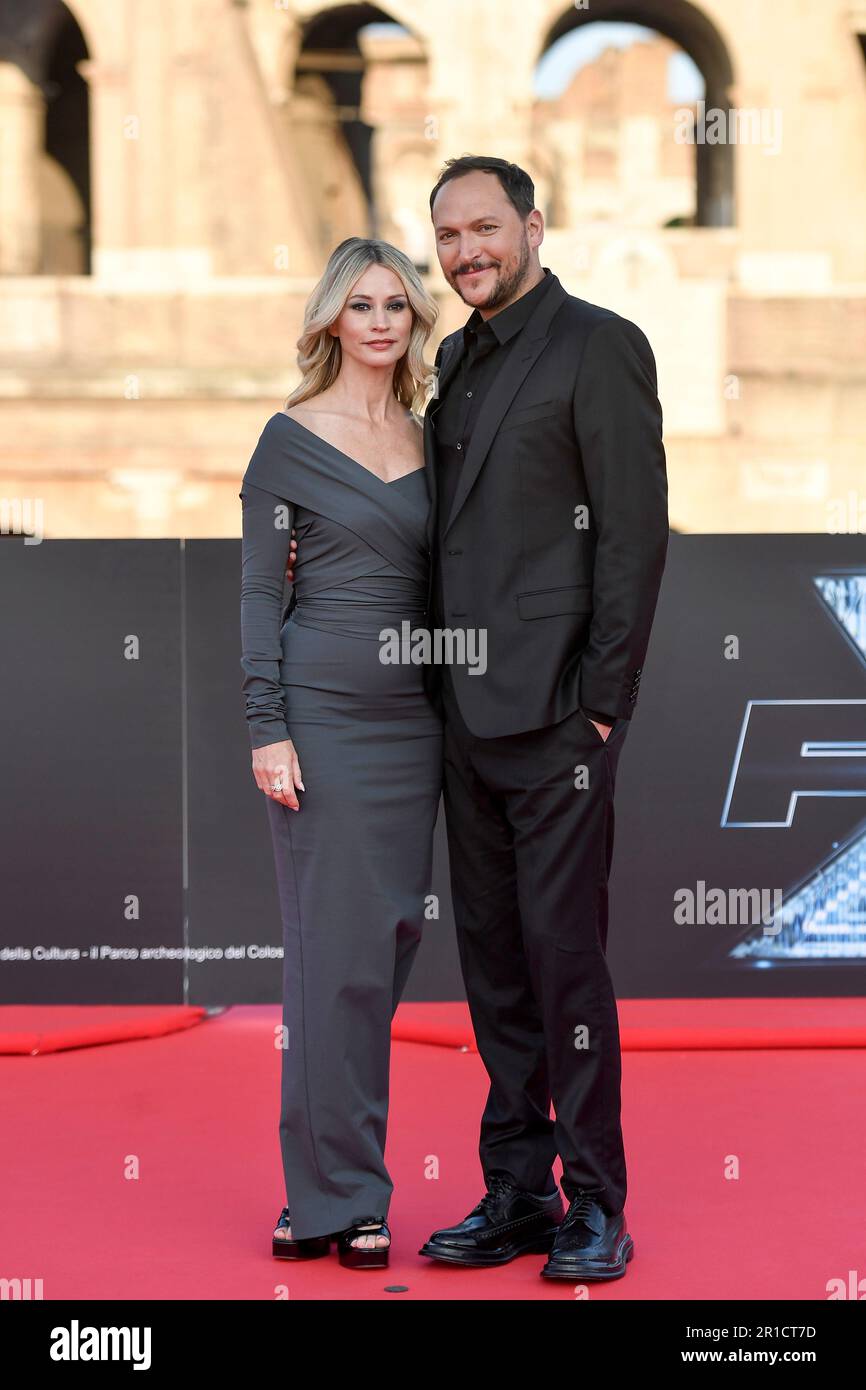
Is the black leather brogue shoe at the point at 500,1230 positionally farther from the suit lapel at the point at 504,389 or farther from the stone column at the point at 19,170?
the stone column at the point at 19,170

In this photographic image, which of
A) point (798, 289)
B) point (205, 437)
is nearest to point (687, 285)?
point (798, 289)

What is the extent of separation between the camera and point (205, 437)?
13453 millimetres

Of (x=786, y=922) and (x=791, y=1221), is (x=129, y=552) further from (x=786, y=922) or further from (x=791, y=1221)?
(x=791, y=1221)

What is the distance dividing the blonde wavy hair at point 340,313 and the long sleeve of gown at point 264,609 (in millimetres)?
183

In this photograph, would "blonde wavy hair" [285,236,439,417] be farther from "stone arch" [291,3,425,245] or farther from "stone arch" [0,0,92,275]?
"stone arch" [291,3,425,245]

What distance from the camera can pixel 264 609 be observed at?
2764 millimetres

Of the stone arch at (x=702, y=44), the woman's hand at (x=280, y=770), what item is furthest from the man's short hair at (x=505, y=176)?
the stone arch at (x=702, y=44)

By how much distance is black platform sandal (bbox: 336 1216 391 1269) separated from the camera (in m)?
2.64

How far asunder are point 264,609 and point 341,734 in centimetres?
23

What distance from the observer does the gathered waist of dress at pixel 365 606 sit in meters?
2.77

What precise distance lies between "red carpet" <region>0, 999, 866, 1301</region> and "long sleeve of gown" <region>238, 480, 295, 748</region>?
803mm

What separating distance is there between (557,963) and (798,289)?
11.7 m

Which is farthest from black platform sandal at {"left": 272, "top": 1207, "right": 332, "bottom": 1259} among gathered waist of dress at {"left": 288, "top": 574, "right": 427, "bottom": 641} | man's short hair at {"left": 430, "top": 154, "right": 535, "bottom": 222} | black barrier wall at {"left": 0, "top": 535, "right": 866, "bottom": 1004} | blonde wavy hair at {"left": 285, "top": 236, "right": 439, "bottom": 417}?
black barrier wall at {"left": 0, "top": 535, "right": 866, "bottom": 1004}

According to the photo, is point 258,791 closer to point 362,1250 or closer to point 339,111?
point 362,1250
